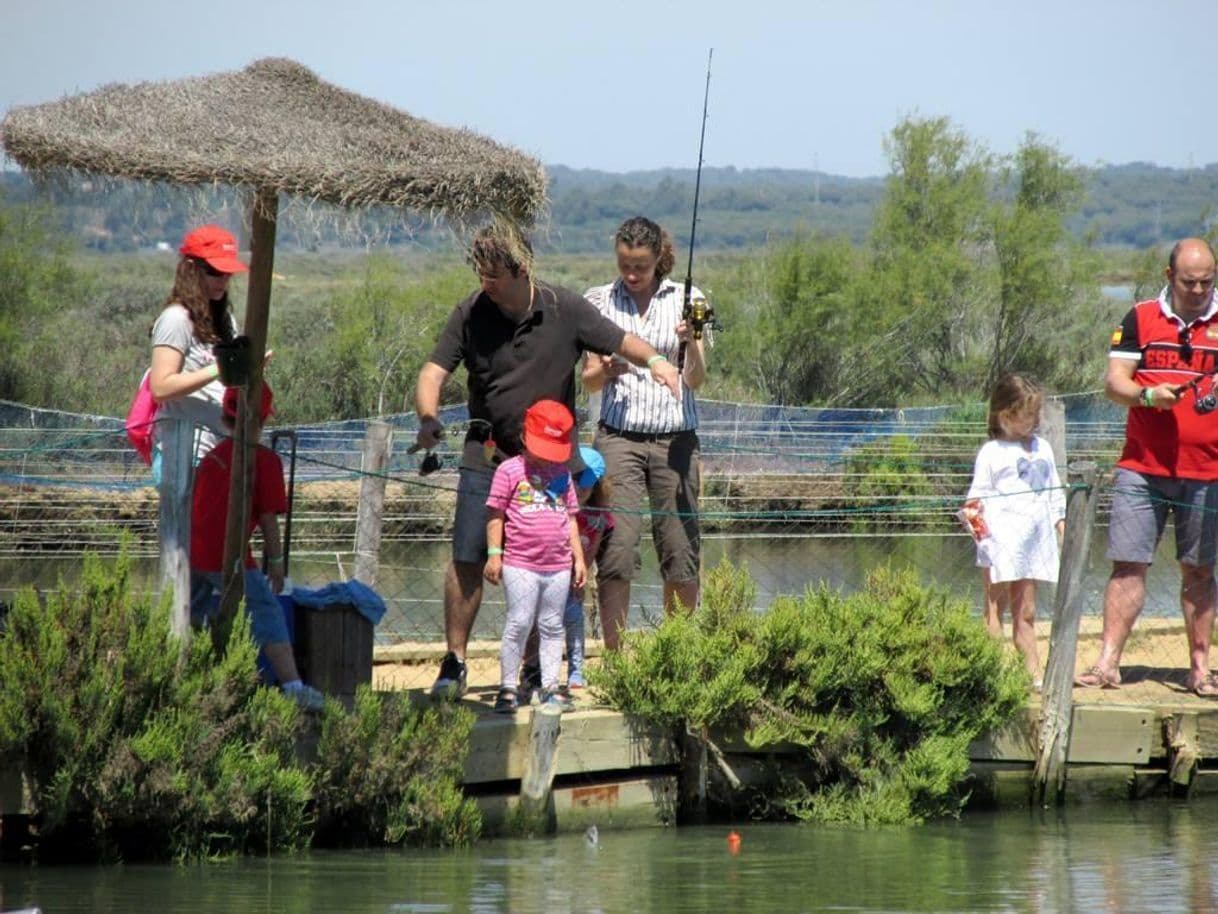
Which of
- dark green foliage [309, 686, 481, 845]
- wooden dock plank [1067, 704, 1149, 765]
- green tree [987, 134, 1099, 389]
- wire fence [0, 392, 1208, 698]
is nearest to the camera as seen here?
dark green foliage [309, 686, 481, 845]

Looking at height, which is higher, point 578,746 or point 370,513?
point 370,513

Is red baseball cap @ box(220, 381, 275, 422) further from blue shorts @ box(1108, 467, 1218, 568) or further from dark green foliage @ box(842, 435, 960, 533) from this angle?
dark green foliage @ box(842, 435, 960, 533)

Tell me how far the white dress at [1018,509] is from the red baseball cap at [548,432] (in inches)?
A: 83.9

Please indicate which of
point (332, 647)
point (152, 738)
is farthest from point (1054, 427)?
point (152, 738)

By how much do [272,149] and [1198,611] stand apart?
15.3ft

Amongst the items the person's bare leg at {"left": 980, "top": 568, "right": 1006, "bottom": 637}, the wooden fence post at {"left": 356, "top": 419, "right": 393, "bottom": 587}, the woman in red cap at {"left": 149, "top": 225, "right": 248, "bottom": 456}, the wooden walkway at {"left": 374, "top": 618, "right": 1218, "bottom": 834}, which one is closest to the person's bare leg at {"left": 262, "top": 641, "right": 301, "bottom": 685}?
the wooden walkway at {"left": 374, "top": 618, "right": 1218, "bottom": 834}

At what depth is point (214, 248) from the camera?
6.60 m

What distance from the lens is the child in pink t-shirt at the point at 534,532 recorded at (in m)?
7.21

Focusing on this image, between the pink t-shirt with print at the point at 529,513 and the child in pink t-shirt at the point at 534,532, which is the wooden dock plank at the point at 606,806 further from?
the pink t-shirt with print at the point at 529,513

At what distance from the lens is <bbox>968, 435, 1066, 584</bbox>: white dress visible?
27.7 ft

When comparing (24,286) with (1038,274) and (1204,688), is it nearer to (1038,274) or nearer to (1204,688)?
(1038,274)

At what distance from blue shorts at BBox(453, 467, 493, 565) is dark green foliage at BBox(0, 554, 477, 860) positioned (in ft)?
2.82

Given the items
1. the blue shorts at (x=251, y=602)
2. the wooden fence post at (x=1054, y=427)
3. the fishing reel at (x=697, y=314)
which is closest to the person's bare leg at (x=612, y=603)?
the fishing reel at (x=697, y=314)

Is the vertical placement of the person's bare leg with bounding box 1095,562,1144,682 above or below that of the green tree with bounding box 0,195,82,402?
below
